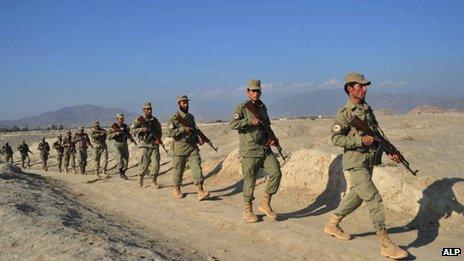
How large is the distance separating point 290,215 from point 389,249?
2697 millimetres

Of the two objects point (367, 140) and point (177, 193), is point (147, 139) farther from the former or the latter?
point (367, 140)

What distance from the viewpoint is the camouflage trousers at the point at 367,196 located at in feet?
20.0

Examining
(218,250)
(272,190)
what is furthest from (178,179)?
(218,250)

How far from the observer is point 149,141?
12.4 meters

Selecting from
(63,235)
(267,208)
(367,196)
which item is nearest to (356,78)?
(367,196)

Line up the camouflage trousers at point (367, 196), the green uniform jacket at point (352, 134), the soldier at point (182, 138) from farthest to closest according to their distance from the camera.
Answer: the soldier at point (182, 138) < the green uniform jacket at point (352, 134) < the camouflage trousers at point (367, 196)

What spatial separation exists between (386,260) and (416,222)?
191cm

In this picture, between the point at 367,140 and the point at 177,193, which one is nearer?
the point at 367,140

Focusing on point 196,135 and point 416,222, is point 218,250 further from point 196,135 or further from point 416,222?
point 196,135

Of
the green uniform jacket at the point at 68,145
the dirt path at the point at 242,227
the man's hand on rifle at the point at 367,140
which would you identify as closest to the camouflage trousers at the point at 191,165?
the dirt path at the point at 242,227

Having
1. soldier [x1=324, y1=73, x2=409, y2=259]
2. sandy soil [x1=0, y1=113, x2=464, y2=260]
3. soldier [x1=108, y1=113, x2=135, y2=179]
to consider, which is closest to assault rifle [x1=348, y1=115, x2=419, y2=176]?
soldier [x1=324, y1=73, x2=409, y2=259]

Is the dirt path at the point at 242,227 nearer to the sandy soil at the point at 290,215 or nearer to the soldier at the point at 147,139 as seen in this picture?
the sandy soil at the point at 290,215

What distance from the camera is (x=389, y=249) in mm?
6035

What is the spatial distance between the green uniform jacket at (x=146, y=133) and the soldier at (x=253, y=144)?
4823mm
